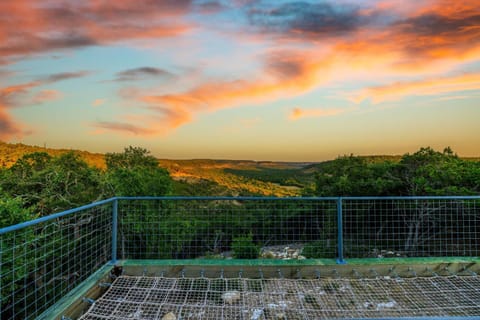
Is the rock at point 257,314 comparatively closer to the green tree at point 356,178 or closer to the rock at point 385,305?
the rock at point 385,305

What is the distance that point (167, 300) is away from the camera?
313 centimetres

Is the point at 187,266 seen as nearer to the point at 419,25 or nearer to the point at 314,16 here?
the point at 314,16

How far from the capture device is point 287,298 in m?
3.24

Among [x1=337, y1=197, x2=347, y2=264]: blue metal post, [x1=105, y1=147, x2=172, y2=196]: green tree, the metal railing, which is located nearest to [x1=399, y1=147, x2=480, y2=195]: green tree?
the metal railing

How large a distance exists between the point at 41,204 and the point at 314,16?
26.8 feet

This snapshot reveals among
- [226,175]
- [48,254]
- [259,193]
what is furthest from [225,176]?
[48,254]

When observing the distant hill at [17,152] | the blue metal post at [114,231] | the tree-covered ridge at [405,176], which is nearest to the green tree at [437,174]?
the tree-covered ridge at [405,176]

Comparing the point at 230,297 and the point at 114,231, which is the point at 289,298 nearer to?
the point at 230,297

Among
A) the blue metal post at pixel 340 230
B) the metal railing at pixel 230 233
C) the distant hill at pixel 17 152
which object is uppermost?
the distant hill at pixel 17 152

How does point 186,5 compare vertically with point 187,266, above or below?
above

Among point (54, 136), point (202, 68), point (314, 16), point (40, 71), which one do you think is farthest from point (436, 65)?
point (54, 136)

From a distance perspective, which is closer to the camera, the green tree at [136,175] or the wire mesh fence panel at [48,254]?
the wire mesh fence panel at [48,254]

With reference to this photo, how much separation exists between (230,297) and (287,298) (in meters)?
0.54

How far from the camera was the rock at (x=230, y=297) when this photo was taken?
10.5 ft
